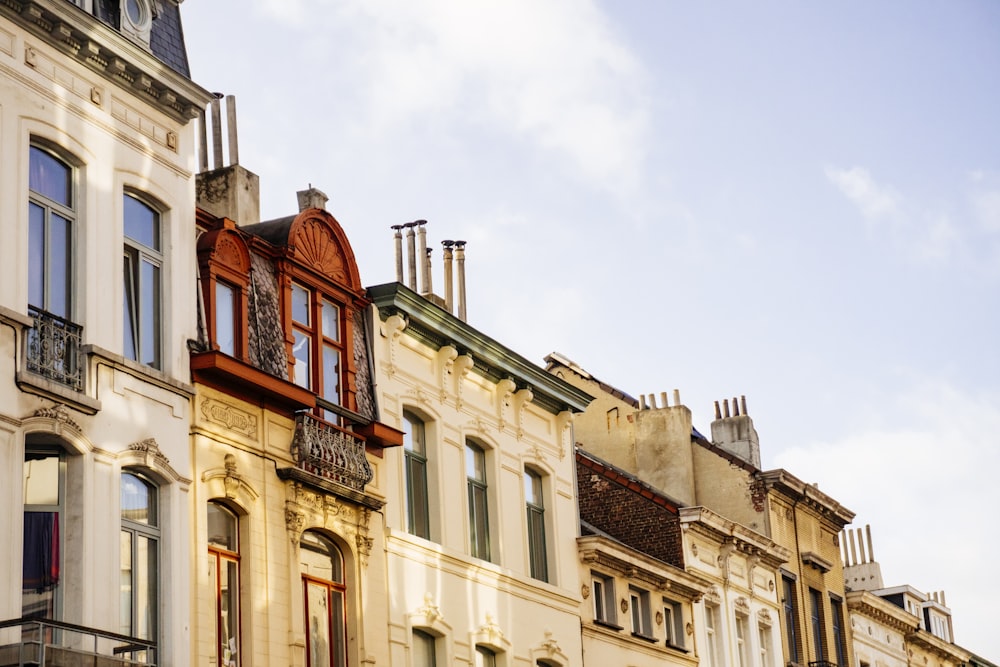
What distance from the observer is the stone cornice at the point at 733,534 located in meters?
40.7

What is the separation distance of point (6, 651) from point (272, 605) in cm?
630

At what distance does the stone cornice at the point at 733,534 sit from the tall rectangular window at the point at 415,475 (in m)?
11.0

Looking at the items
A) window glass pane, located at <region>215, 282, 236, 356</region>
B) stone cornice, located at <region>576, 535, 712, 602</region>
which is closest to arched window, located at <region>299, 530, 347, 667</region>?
window glass pane, located at <region>215, 282, 236, 356</region>

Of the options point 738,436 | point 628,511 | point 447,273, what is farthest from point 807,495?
point 447,273

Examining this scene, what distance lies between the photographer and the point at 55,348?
21906 mm

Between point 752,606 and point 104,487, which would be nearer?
point 104,487

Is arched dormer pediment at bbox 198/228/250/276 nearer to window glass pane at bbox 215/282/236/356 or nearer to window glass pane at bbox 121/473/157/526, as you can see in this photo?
window glass pane at bbox 215/282/236/356

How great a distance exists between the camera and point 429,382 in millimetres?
31766

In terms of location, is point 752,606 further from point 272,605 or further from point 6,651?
point 6,651

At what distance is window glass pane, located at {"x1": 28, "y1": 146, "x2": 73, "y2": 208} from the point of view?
2258 cm

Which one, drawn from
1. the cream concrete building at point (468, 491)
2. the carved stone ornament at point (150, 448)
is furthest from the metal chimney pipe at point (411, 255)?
the carved stone ornament at point (150, 448)

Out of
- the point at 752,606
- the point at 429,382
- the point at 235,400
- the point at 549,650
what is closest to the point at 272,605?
the point at 235,400

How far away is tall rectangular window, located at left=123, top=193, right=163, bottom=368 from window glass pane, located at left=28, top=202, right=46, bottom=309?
1.63 metres

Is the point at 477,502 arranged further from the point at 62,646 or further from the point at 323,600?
the point at 62,646
